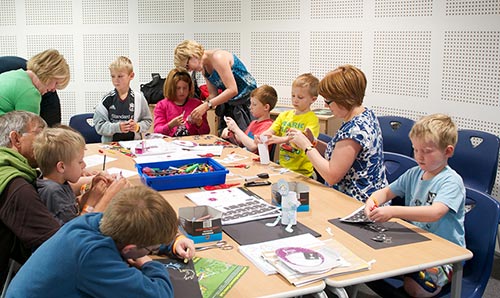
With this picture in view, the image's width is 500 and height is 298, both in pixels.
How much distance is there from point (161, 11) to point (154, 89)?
1.07 m

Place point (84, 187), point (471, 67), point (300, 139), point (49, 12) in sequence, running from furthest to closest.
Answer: point (49, 12), point (471, 67), point (300, 139), point (84, 187)

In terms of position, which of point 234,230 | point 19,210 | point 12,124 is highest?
point 12,124

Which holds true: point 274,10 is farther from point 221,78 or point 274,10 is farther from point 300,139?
point 300,139

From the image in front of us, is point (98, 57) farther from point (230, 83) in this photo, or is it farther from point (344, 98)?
point (344, 98)

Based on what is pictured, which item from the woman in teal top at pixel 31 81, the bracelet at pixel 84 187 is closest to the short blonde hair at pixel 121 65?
the woman in teal top at pixel 31 81

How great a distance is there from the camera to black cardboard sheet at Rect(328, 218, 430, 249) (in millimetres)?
2162

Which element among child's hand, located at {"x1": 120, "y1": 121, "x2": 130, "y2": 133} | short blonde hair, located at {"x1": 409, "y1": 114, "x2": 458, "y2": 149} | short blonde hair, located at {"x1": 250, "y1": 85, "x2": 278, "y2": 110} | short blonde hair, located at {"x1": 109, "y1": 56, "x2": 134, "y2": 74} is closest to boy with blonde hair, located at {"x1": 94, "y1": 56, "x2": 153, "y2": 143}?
short blonde hair, located at {"x1": 109, "y1": 56, "x2": 134, "y2": 74}

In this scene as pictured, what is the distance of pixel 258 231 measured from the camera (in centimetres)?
228

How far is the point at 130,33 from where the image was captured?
6.73 m

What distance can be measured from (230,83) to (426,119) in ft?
7.74

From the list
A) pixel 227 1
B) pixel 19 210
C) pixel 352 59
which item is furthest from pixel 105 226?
pixel 227 1

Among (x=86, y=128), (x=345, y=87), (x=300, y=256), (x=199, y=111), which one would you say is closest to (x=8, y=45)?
(x=86, y=128)

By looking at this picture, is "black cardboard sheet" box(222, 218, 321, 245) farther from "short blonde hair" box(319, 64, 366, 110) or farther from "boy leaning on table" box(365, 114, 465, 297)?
"short blonde hair" box(319, 64, 366, 110)

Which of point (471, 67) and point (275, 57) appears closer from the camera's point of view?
point (471, 67)
